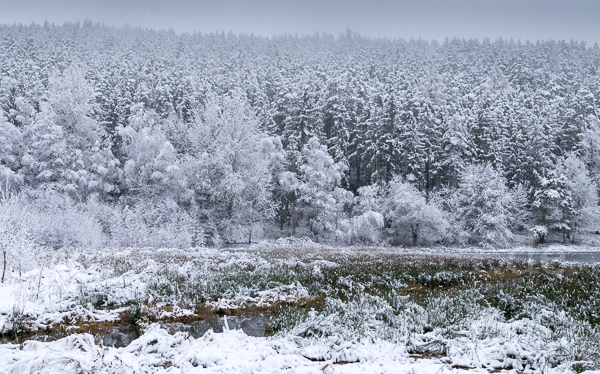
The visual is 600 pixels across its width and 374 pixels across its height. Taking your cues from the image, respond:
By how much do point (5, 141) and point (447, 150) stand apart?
43020 millimetres

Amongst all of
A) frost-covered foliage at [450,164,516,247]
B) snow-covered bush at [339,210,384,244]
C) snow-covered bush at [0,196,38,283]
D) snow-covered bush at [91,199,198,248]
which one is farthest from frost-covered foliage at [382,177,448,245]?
snow-covered bush at [0,196,38,283]

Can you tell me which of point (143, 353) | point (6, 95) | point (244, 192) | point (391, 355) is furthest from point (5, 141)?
point (391, 355)

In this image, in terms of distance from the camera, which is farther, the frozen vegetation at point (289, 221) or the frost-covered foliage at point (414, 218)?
the frost-covered foliage at point (414, 218)

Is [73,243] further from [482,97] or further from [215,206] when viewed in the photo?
[482,97]

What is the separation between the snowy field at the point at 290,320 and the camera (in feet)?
18.6

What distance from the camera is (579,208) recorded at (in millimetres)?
41594

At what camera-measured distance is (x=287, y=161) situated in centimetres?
4147

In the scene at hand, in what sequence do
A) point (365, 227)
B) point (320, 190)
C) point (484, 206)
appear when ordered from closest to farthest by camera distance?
point (365, 227) → point (320, 190) → point (484, 206)

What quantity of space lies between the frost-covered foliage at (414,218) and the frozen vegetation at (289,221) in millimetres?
194

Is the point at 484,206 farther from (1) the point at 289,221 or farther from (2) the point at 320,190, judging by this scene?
(1) the point at 289,221

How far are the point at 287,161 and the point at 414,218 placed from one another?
13914 mm

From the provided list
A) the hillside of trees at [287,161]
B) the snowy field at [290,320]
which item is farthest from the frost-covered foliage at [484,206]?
the snowy field at [290,320]

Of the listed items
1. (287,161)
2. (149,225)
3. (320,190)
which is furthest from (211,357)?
(287,161)

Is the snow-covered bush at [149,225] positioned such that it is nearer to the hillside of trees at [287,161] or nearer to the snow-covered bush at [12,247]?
the hillside of trees at [287,161]
